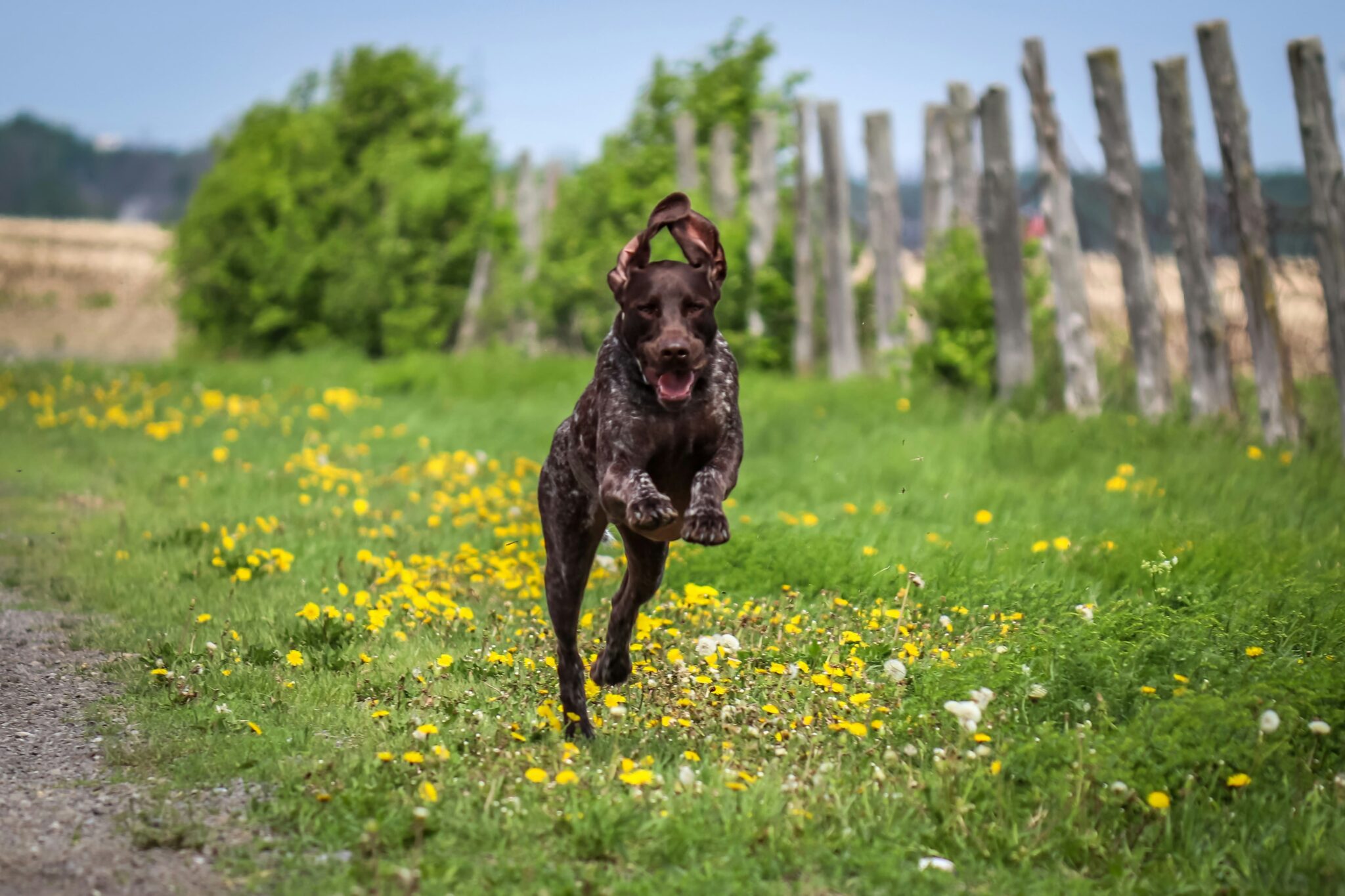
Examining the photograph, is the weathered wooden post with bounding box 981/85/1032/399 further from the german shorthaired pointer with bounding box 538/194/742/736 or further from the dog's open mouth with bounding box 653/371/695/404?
the dog's open mouth with bounding box 653/371/695/404

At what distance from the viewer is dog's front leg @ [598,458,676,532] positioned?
13.3 ft

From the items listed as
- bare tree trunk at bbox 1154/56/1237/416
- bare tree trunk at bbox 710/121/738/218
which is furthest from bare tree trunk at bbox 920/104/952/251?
bare tree trunk at bbox 1154/56/1237/416

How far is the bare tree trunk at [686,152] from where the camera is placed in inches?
695

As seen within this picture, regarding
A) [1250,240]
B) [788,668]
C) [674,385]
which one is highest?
[1250,240]

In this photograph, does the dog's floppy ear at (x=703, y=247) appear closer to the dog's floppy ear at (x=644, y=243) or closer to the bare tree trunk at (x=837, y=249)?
the dog's floppy ear at (x=644, y=243)

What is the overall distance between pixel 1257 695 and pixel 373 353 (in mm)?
18117

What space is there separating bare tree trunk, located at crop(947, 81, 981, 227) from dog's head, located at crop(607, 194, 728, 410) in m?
9.60

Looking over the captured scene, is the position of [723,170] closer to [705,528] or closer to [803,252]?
[803,252]

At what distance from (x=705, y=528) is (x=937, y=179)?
36.9 ft

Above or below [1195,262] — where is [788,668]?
below

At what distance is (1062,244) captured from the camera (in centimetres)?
1183

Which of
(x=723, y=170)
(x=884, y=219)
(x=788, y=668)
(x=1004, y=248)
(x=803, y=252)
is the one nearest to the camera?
(x=788, y=668)

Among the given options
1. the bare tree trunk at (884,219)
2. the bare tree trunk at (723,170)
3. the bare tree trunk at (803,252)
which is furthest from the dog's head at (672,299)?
the bare tree trunk at (723,170)

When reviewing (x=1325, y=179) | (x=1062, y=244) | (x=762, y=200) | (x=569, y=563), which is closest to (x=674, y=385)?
(x=569, y=563)
